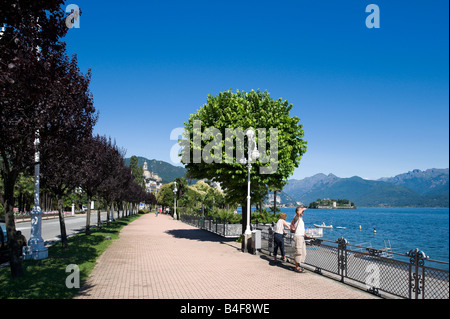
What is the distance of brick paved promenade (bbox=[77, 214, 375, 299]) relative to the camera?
844 cm

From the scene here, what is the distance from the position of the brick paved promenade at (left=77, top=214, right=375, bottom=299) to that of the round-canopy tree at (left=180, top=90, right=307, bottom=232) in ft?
17.4

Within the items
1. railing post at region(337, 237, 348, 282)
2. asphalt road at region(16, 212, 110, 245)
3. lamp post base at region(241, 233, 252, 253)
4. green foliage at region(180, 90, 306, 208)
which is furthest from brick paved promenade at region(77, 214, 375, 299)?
asphalt road at region(16, 212, 110, 245)

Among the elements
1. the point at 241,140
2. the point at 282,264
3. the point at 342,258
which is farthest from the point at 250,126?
the point at 342,258

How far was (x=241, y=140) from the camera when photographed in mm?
18641

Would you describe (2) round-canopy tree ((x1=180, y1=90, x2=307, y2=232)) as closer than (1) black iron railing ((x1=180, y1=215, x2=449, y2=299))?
No

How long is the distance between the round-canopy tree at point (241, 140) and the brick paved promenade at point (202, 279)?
529 cm

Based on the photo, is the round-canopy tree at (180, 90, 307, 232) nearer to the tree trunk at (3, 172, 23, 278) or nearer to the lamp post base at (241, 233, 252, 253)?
the lamp post base at (241, 233, 252, 253)

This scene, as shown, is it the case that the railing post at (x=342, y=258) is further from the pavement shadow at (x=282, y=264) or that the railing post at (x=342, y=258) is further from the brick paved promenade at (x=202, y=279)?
the pavement shadow at (x=282, y=264)

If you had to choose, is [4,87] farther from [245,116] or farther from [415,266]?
[245,116]

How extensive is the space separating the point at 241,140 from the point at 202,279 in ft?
32.3

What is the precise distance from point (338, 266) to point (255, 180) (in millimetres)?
9028

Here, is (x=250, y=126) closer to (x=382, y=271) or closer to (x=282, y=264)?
(x=282, y=264)

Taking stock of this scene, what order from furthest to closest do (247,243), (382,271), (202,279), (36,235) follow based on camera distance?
1. (247,243)
2. (36,235)
3. (202,279)
4. (382,271)
